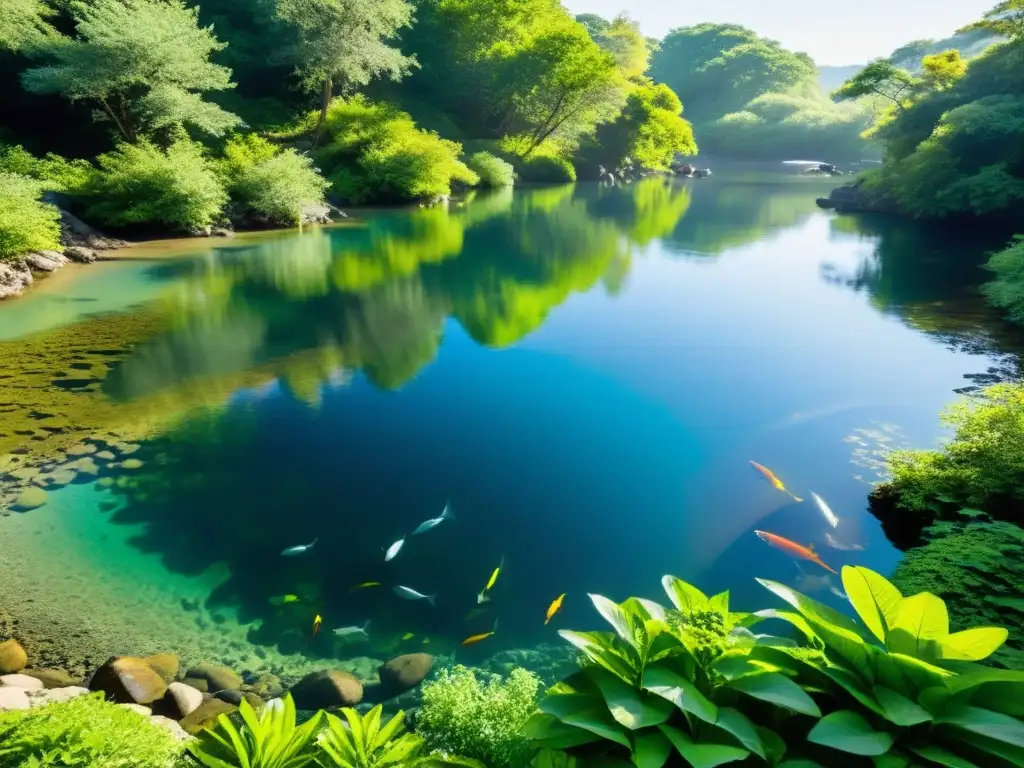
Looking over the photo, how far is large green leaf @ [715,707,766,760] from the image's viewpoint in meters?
1.96

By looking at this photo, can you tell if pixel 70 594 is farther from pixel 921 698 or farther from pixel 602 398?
pixel 602 398

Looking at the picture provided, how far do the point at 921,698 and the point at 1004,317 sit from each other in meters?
13.2

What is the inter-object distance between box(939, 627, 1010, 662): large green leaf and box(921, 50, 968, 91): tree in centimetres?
3283

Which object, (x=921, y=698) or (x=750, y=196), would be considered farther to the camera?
(x=750, y=196)

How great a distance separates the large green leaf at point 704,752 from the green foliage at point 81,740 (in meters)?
1.83

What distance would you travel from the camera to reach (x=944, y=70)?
2766 centimetres

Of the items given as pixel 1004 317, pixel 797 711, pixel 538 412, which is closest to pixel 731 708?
pixel 797 711

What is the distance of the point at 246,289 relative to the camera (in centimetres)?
1448

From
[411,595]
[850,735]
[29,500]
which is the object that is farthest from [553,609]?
[29,500]

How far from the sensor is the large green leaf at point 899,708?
6.34ft

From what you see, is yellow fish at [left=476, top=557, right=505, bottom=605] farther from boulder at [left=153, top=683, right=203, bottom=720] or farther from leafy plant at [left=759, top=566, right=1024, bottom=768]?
leafy plant at [left=759, top=566, right=1024, bottom=768]

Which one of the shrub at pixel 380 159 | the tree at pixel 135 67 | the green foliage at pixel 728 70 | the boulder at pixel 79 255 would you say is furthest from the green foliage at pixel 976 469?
the green foliage at pixel 728 70

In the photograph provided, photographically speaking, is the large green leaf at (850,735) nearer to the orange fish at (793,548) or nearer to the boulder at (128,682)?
the orange fish at (793,548)

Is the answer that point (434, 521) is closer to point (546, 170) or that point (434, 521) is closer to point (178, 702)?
point (178, 702)
